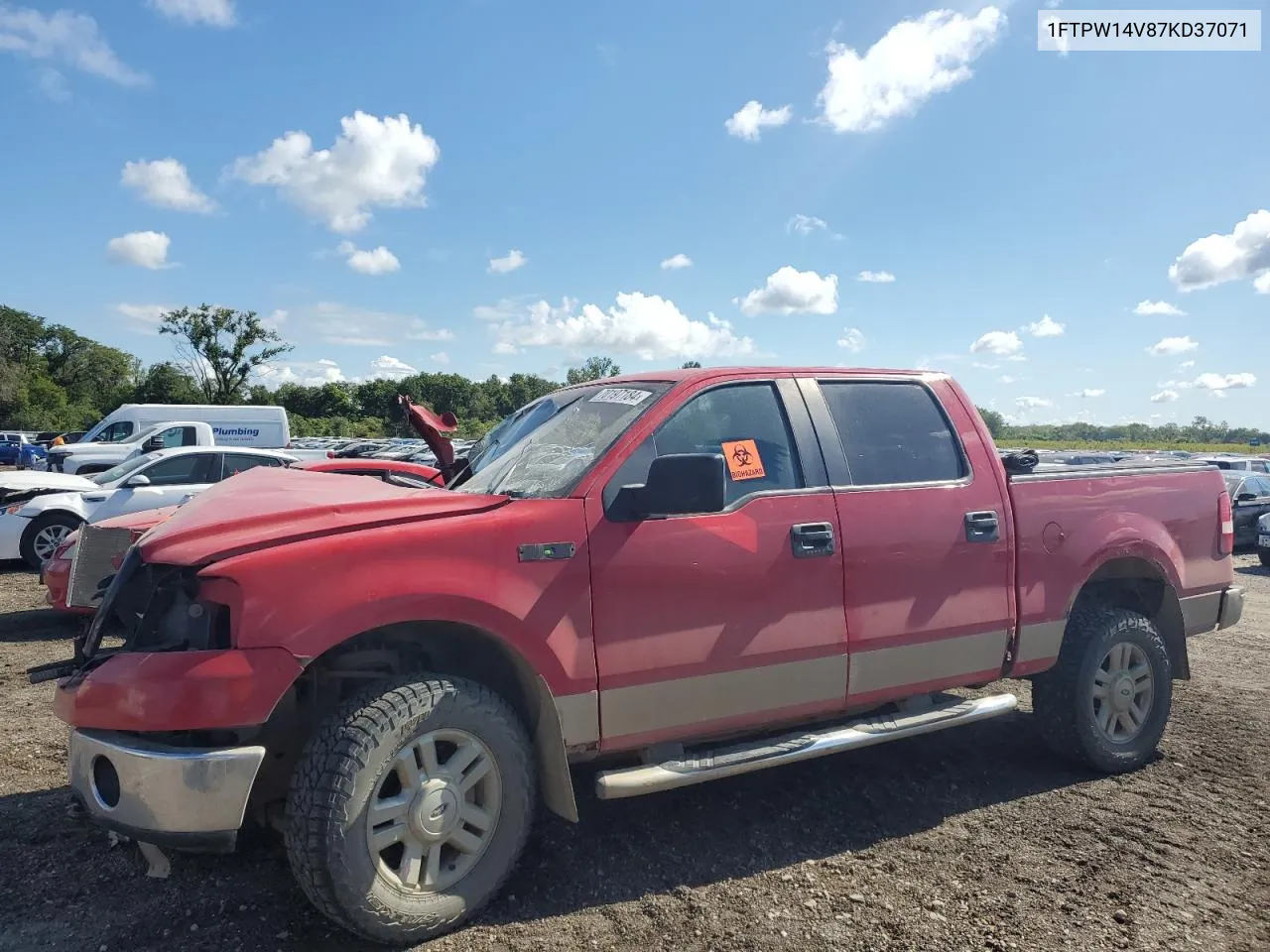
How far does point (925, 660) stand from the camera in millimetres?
3703

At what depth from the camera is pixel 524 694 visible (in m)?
3.07

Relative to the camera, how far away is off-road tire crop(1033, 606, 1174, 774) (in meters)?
4.20

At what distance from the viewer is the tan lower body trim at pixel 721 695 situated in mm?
3068

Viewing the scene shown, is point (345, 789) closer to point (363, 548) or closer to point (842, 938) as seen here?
point (363, 548)

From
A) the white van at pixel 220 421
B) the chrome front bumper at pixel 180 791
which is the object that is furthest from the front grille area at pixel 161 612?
the white van at pixel 220 421

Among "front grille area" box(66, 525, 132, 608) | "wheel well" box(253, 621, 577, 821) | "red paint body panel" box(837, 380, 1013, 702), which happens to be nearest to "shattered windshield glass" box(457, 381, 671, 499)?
"wheel well" box(253, 621, 577, 821)

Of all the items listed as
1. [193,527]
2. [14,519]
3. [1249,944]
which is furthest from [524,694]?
[14,519]

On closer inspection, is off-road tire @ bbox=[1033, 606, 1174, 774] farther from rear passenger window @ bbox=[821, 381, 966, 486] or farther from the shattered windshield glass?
the shattered windshield glass

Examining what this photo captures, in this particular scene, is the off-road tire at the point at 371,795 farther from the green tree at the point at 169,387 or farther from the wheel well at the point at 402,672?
the green tree at the point at 169,387

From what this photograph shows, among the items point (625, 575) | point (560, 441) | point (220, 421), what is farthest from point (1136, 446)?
point (625, 575)

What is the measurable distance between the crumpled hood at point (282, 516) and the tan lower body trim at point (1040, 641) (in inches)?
103

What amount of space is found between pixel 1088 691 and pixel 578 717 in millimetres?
2773

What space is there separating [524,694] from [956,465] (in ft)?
7.49

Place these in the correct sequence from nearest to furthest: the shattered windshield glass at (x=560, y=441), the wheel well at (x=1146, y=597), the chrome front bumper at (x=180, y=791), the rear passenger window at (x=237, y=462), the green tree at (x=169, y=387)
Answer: the chrome front bumper at (x=180, y=791), the shattered windshield glass at (x=560, y=441), the wheel well at (x=1146, y=597), the rear passenger window at (x=237, y=462), the green tree at (x=169, y=387)
